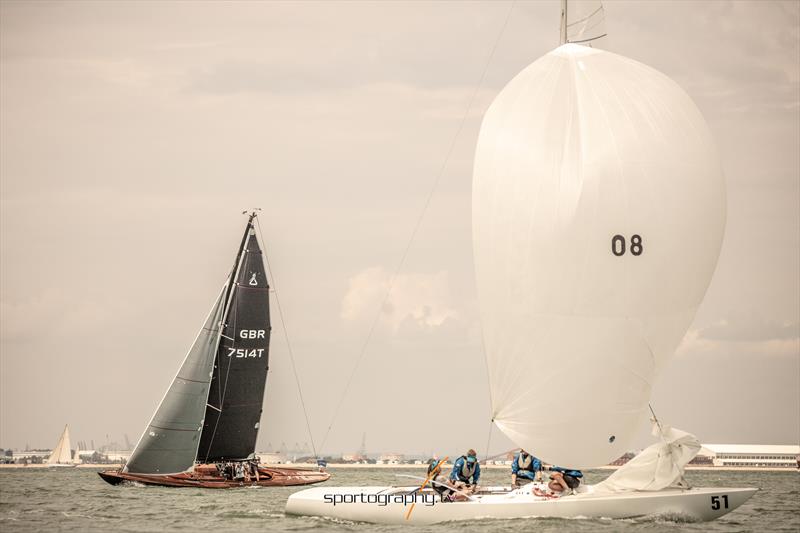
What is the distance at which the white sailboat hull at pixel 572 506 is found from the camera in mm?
24453

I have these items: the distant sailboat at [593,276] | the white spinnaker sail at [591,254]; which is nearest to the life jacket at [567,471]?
the distant sailboat at [593,276]

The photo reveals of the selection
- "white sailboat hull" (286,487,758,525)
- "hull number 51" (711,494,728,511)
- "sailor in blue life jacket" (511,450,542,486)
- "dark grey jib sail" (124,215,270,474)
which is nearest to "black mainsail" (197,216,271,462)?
"dark grey jib sail" (124,215,270,474)

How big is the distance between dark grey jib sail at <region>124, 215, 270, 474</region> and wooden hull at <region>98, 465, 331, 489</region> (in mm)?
290

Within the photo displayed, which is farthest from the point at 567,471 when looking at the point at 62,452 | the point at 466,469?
the point at 62,452

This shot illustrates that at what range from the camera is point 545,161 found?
24859 millimetres

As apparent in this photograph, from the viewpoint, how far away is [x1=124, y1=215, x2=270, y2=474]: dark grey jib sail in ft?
131

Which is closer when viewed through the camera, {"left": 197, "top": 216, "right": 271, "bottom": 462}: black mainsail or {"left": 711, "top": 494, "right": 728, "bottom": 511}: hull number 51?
{"left": 711, "top": 494, "right": 728, "bottom": 511}: hull number 51

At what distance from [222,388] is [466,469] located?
18.3 m

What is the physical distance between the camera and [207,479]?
40750 millimetres

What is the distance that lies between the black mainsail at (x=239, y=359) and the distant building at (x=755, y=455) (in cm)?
10933

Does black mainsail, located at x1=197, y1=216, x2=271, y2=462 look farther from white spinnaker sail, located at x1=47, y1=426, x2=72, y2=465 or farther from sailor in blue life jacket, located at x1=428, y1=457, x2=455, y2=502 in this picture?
white spinnaker sail, located at x1=47, y1=426, x2=72, y2=465

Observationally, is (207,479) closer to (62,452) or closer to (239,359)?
(239,359)

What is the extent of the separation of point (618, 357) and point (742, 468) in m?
123

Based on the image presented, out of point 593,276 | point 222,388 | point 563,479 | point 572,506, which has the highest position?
point 593,276
